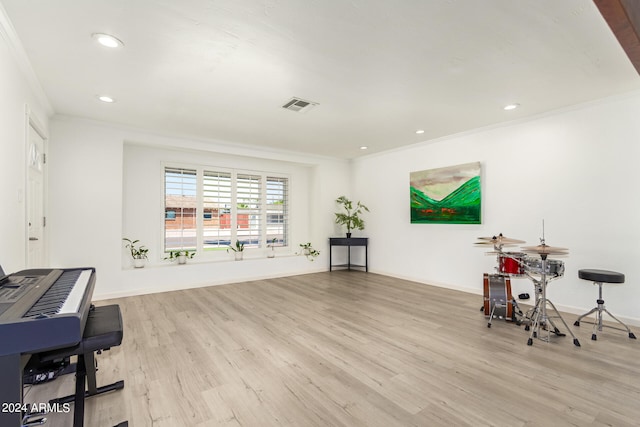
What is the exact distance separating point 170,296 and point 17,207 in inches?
96.4

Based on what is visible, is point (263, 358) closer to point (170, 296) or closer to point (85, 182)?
point (170, 296)

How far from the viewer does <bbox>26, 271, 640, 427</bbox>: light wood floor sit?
186 centimetres

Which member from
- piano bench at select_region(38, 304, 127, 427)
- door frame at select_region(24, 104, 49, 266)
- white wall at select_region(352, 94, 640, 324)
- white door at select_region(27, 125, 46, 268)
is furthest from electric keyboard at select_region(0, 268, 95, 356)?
white wall at select_region(352, 94, 640, 324)

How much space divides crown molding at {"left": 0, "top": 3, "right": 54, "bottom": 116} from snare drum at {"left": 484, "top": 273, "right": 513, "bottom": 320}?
4.91 m

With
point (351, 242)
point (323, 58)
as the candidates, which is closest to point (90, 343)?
point (323, 58)

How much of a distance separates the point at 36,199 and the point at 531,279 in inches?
220

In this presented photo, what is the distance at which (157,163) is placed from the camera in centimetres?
523

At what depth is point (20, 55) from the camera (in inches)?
97.9

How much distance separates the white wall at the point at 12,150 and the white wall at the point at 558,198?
525 cm

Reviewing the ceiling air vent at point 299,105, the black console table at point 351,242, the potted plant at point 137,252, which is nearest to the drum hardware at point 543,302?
the ceiling air vent at point 299,105

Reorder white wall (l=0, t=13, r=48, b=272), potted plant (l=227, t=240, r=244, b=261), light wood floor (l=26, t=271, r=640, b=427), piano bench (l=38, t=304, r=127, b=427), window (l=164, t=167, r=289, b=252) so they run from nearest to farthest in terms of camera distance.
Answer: piano bench (l=38, t=304, r=127, b=427) < light wood floor (l=26, t=271, r=640, b=427) < white wall (l=0, t=13, r=48, b=272) < window (l=164, t=167, r=289, b=252) < potted plant (l=227, t=240, r=244, b=261)

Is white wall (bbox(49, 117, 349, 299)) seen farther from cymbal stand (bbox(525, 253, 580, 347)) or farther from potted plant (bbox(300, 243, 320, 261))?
cymbal stand (bbox(525, 253, 580, 347))

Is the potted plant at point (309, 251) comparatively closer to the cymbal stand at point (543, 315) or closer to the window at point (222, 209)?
the window at point (222, 209)

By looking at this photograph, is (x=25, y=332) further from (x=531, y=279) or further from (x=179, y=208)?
(x=179, y=208)
